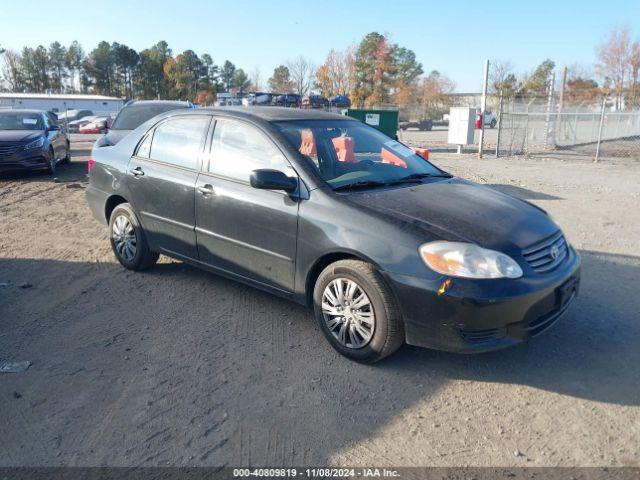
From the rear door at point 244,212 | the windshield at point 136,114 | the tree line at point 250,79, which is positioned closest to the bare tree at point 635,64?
the tree line at point 250,79

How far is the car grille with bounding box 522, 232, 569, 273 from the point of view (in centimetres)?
340

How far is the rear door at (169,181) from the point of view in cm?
466

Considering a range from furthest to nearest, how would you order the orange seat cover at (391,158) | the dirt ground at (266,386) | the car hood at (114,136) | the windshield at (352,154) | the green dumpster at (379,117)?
the green dumpster at (379,117)
the car hood at (114,136)
the orange seat cover at (391,158)
the windshield at (352,154)
the dirt ground at (266,386)

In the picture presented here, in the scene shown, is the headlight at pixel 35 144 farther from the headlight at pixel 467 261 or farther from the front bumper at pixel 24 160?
the headlight at pixel 467 261

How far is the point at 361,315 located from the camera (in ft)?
11.6

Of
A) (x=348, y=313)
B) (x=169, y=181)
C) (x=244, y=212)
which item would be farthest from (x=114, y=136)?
(x=348, y=313)

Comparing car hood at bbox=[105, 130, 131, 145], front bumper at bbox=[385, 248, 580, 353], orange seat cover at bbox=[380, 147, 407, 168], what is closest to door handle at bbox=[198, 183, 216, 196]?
orange seat cover at bbox=[380, 147, 407, 168]

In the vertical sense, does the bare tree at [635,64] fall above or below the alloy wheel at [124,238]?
above

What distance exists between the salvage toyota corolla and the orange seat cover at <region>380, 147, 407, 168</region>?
2 centimetres

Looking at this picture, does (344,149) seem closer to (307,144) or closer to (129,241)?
(307,144)

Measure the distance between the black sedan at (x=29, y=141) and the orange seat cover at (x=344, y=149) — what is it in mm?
10004

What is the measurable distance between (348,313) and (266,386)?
74 centimetres

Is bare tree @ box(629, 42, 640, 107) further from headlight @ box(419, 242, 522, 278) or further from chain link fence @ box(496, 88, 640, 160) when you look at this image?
headlight @ box(419, 242, 522, 278)

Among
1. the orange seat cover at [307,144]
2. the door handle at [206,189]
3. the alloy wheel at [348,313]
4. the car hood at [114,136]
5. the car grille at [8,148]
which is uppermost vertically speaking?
the orange seat cover at [307,144]
